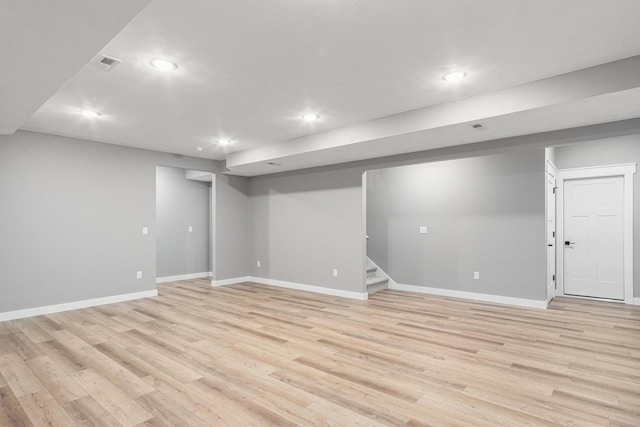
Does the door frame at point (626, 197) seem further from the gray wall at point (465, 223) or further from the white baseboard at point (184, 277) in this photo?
the white baseboard at point (184, 277)

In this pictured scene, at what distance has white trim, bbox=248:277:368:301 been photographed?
232 inches

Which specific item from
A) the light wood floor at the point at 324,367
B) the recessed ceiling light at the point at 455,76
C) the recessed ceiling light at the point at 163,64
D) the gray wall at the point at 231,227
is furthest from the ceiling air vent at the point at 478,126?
the gray wall at the point at 231,227

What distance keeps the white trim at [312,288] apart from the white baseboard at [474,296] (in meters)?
1.07

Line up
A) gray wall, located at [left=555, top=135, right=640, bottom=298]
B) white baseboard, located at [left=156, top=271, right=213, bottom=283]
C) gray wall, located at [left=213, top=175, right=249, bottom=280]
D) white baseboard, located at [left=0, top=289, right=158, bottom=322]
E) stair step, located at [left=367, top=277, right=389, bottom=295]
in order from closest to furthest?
white baseboard, located at [left=0, top=289, right=158, bottom=322], gray wall, located at [left=555, top=135, right=640, bottom=298], stair step, located at [left=367, top=277, right=389, bottom=295], gray wall, located at [left=213, top=175, right=249, bottom=280], white baseboard, located at [left=156, top=271, right=213, bottom=283]

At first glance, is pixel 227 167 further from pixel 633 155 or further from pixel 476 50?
pixel 633 155

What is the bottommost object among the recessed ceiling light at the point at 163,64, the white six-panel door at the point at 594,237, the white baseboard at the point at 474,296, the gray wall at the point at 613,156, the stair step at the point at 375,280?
the white baseboard at the point at 474,296

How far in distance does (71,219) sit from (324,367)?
4492mm

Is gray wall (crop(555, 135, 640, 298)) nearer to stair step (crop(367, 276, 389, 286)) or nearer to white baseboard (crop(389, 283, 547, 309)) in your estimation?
white baseboard (crop(389, 283, 547, 309))

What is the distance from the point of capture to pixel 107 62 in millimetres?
2781

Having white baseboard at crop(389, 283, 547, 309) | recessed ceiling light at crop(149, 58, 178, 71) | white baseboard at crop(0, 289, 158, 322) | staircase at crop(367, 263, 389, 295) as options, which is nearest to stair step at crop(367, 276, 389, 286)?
staircase at crop(367, 263, 389, 295)

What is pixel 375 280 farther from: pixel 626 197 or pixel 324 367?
pixel 626 197

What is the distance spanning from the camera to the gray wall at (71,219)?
15.3 feet

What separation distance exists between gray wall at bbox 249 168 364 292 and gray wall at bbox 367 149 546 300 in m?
1.07

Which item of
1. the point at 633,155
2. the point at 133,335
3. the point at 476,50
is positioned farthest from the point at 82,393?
the point at 633,155
